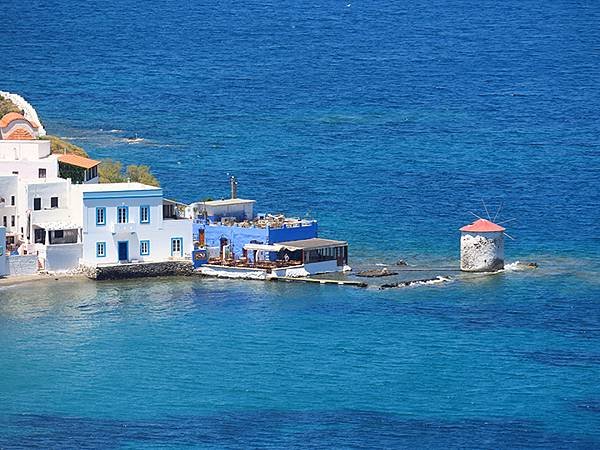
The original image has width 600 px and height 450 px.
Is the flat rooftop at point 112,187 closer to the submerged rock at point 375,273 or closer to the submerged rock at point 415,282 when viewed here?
the submerged rock at point 375,273

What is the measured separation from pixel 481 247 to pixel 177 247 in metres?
14.6

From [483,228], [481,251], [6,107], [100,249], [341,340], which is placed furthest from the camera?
[6,107]

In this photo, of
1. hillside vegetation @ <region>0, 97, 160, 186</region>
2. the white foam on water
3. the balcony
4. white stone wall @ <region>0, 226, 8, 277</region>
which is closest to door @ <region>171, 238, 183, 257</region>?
the balcony

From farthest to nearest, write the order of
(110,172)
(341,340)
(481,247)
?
1. (110,172)
2. (481,247)
3. (341,340)

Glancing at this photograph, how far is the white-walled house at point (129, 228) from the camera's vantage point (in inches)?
4628

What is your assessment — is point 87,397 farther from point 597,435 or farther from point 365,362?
point 597,435

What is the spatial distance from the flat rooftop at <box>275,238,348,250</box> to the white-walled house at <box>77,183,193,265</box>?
4711mm

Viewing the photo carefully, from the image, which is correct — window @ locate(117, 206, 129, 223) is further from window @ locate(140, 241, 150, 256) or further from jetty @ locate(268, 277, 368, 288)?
jetty @ locate(268, 277, 368, 288)

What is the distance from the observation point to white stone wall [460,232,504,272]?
392 feet

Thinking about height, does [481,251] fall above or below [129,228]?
below

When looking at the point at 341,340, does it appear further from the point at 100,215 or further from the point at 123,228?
the point at 100,215

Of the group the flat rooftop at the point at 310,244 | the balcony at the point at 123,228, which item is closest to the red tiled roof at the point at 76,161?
the balcony at the point at 123,228

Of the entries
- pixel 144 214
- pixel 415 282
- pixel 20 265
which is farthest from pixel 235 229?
pixel 20 265

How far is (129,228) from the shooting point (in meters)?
118
